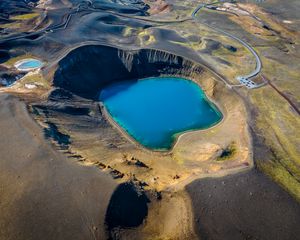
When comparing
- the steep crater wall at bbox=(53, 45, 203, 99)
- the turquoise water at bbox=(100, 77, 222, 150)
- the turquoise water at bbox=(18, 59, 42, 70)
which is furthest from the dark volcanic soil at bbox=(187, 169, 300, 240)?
the turquoise water at bbox=(18, 59, 42, 70)

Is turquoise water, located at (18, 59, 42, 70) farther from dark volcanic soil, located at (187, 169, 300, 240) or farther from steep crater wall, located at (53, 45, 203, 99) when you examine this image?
dark volcanic soil, located at (187, 169, 300, 240)

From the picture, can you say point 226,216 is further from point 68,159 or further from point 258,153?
point 68,159

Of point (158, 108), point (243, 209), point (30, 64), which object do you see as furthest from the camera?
point (30, 64)

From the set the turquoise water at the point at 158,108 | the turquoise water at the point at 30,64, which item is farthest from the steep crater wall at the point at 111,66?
the turquoise water at the point at 30,64

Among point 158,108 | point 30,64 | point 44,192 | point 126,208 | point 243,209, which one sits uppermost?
point 44,192

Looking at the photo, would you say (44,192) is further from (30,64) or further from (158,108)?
(30,64)

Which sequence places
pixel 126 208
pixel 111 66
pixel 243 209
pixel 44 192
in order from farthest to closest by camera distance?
pixel 111 66
pixel 243 209
pixel 126 208
pixel 44 192

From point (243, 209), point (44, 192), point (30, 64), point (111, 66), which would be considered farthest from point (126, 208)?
point (30, 64)

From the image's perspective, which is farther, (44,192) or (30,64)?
(30,64)
